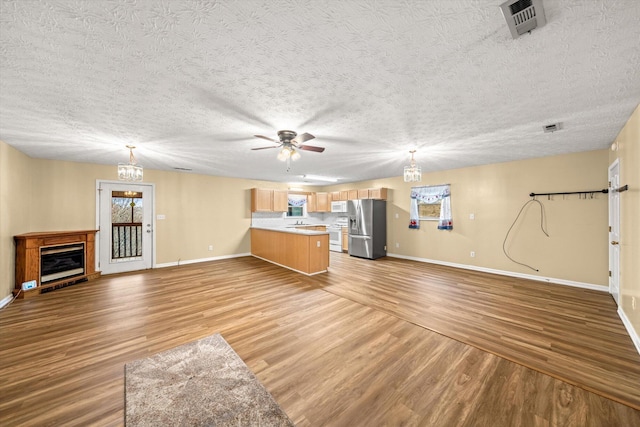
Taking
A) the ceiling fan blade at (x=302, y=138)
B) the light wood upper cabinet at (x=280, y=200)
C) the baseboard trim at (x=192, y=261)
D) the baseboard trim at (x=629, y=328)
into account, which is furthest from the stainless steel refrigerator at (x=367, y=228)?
the baseboard trim at (x=629, y=328)

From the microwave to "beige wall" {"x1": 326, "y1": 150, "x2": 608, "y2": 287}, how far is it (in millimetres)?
2444

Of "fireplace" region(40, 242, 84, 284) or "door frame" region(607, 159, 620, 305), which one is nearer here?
"door frame" region(607, 159, 620, 305)

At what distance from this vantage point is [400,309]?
3.21 m

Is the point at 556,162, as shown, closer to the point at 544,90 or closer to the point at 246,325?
the point at 544,90

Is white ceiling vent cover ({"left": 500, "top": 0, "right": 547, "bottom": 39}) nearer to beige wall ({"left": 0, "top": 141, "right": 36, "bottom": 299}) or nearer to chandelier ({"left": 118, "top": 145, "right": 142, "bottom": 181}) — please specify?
chandelier ({"left": 118, "top": 145, "right": 142, "bottom": 181})

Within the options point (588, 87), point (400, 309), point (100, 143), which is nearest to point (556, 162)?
point (588, 87)

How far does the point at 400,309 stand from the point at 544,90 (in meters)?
2.80

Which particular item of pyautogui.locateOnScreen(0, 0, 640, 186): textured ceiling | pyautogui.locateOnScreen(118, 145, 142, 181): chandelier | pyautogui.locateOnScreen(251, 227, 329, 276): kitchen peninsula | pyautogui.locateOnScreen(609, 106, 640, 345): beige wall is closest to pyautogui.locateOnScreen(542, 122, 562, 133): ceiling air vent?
pyautogui.locateOnScreen(0, 0, 640, 186): textured ceiling

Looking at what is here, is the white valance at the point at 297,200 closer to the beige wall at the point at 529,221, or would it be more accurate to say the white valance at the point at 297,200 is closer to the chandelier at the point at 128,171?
the beige wall at the point at 529,221

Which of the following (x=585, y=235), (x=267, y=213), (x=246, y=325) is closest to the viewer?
(x=246, y=325)

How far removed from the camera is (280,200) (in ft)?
24.9

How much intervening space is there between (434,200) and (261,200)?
4.90 meters

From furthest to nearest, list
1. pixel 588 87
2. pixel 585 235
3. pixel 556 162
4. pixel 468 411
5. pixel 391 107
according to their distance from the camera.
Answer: pixel 556 162, pixel 585 235, pixel 391 107, pixel 588 87, pixel 468 411

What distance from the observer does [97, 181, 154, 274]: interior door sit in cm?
505
